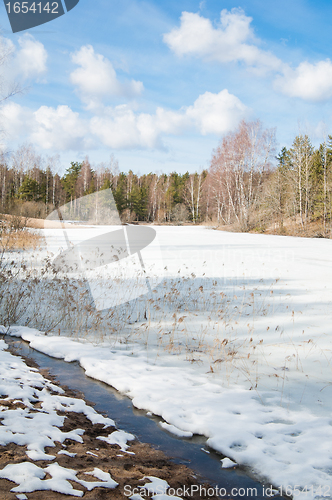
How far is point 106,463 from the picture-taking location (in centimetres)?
207

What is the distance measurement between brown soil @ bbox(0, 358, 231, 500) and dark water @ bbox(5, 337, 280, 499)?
118 mm

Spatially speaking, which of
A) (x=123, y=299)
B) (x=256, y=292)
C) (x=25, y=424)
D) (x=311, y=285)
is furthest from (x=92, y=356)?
(x=311, y=285)

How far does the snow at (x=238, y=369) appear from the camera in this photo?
2.51 metres

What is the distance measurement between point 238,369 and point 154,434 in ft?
5.40

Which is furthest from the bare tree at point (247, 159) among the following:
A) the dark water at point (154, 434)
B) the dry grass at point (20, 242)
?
the dark water at point (154, 434)

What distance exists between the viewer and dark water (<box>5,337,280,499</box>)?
2.16 metres

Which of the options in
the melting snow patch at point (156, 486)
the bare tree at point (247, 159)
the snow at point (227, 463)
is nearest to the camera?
the melting snow patch at point (156, 486)

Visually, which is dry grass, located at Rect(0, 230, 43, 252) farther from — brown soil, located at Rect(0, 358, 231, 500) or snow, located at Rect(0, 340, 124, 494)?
brown soil, located at Rect(0, 358, 231, 500)

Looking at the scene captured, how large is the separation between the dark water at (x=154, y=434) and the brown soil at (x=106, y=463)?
0.39 feet

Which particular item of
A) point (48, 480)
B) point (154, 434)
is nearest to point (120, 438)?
point (154, 434)

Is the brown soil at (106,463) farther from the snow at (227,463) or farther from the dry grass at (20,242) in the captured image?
the dry grass at (20,242)

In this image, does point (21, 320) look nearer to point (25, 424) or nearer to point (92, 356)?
point (92, 356)

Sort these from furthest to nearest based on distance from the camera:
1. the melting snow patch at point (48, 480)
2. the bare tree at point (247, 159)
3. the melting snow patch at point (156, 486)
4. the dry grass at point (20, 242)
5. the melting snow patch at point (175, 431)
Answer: the bare tree at point (247, 159), the dry grass at point (20, 242), the melting snow patch at point (175, 431), the melting snow patch at point (156, 486), the melting snow patch at point (48, 480)

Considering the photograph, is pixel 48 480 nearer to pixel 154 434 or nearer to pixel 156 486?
pixel 156 486
